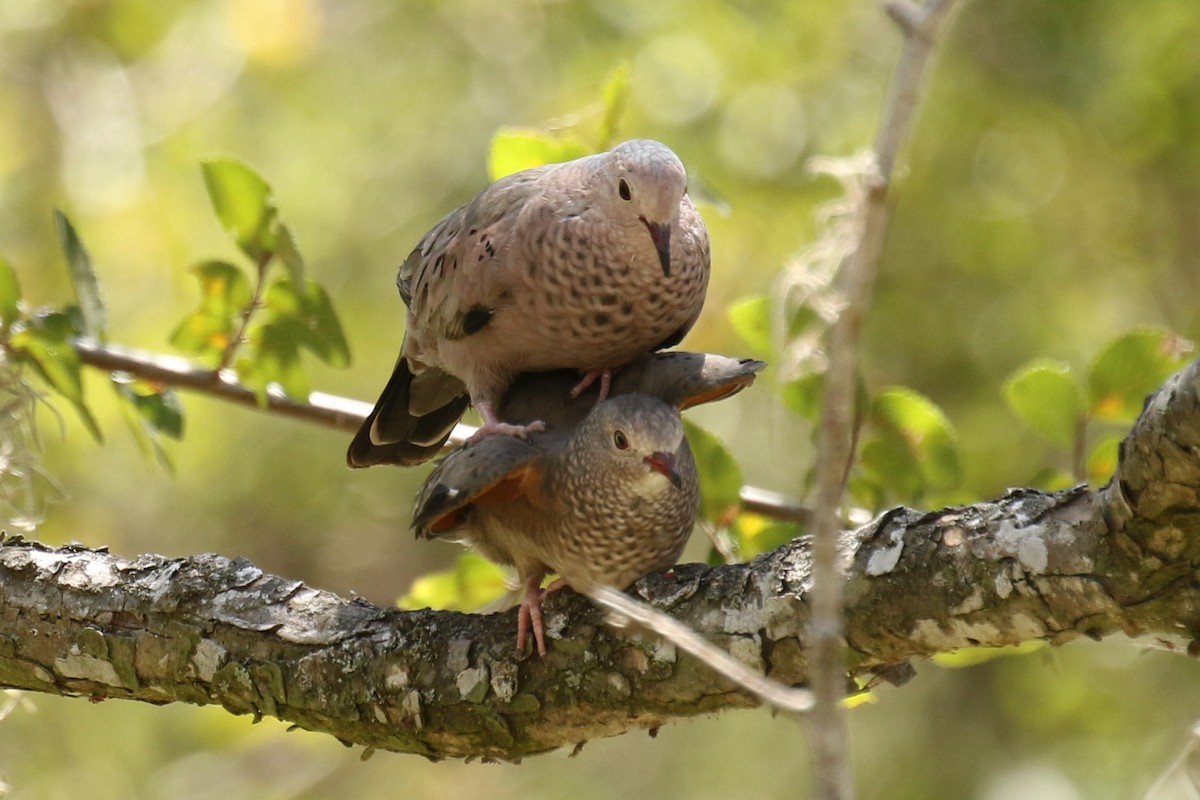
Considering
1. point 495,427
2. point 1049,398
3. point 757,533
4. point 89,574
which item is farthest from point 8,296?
point 1049,398

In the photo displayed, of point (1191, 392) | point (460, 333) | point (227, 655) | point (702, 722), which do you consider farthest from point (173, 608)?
point (702, 722)

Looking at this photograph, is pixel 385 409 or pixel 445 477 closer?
pixel 445 477

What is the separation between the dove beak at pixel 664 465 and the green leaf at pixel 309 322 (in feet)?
3.27

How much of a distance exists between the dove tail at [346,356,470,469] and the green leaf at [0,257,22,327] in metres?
0.95

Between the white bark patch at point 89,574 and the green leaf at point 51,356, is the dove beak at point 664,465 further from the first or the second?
the green leaf at point 51,356

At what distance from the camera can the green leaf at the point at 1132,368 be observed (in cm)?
305

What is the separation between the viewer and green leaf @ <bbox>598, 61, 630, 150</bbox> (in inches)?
137

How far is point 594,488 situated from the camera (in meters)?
2.90

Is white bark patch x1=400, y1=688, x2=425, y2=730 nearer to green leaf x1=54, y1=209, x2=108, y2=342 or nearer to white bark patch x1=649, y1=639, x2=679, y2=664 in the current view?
white bark patch x1=649, y1=639, x2=679, y2=664

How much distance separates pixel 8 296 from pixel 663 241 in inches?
61.8

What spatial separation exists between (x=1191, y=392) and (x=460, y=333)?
1.93m

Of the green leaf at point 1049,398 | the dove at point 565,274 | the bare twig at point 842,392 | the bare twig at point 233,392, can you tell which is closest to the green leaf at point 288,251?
the dove at point 565,274

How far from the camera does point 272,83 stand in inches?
261

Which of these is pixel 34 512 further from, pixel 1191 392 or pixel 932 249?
pixel 932 249
